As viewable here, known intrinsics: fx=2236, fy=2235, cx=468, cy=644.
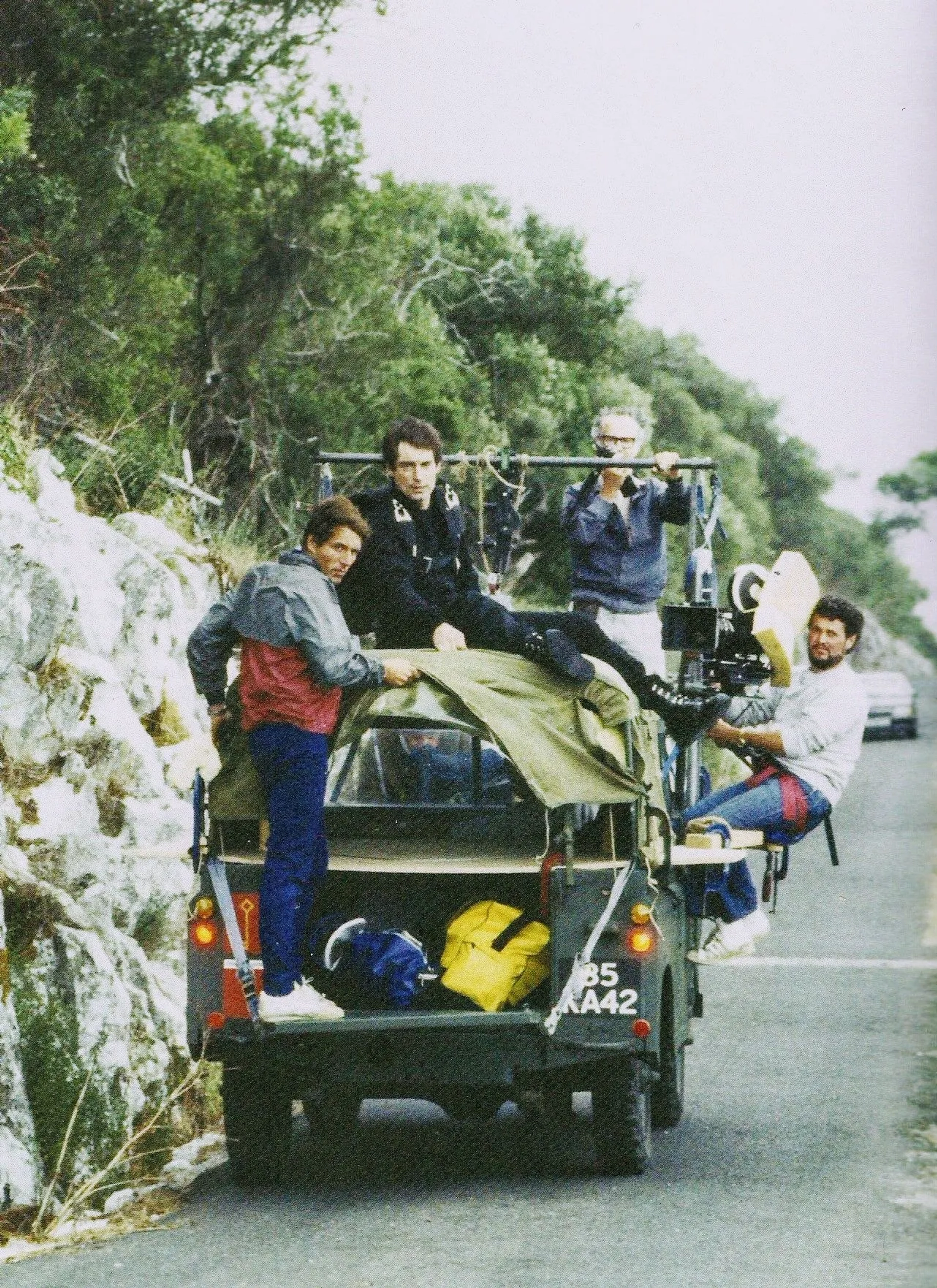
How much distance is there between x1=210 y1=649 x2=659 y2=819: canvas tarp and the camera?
848 cm

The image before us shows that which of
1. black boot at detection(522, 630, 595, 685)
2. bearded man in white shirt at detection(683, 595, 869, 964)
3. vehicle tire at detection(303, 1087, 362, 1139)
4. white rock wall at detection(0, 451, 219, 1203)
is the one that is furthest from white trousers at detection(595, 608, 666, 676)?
vehicle tire at detection(303, 1087, 362, 1139)

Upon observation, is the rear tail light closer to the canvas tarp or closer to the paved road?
the canvas tarp

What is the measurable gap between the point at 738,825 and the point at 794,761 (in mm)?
→ 462

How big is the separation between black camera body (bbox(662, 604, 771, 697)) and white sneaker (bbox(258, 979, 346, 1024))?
2.49 metres

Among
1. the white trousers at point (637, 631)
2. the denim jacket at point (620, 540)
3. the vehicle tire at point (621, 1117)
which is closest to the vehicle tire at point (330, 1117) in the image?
the vehicle tire at point (621, 1117)

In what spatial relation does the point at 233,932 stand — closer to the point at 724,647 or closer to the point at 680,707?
the point at 680,707

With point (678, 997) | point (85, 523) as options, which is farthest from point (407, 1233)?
point (85, 523)

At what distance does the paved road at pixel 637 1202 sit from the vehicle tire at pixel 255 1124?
0.41ft

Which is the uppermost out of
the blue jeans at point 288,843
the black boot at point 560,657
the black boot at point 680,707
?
the black boot at point 560,657

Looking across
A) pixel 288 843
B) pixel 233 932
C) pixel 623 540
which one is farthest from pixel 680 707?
pixel 233 932

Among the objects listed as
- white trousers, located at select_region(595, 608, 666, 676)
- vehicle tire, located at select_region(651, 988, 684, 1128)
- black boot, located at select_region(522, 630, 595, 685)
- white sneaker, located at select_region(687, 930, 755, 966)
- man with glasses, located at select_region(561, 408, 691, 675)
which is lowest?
vehicle tire, located at select_region(651, 988, 684, 1128)

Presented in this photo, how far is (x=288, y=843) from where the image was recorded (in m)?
8.34

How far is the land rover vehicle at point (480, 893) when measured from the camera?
826 centimetres

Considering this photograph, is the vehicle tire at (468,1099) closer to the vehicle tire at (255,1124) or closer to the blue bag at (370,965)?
the blue bag at (370,965)
